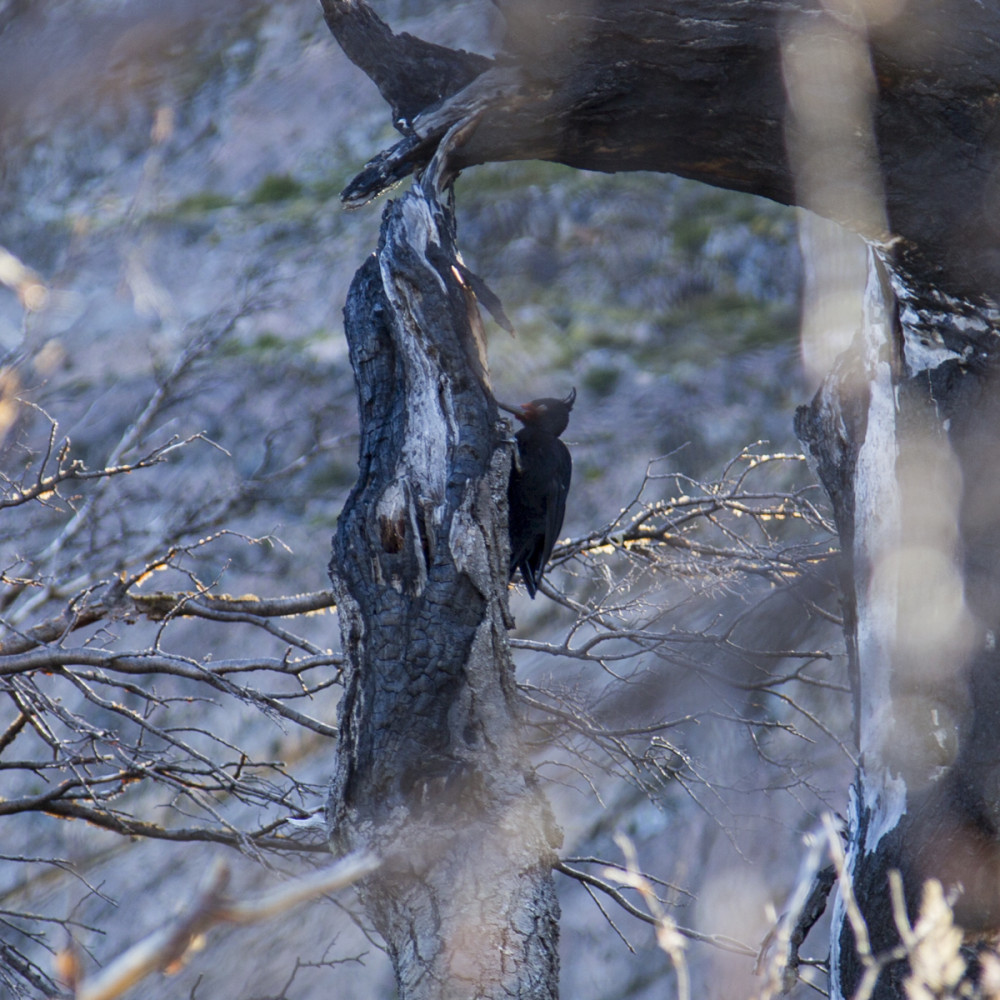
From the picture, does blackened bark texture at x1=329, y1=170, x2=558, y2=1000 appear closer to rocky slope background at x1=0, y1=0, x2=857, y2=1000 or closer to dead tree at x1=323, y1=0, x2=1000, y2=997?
dead tree at x1=323, y1=0, x2=1000, y2=997

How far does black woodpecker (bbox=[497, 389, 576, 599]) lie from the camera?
3156 mm

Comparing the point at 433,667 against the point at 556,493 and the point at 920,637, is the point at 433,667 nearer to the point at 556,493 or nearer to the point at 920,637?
the point at 920,637

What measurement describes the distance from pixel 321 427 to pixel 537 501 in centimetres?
588

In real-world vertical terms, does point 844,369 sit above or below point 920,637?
above

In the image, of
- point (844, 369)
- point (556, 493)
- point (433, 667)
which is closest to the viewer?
point (433, 667)

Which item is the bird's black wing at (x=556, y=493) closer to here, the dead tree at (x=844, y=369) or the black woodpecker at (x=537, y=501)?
the black woodpecker at (x=537, y=501)

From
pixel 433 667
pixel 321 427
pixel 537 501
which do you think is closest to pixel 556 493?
pixel 537 501

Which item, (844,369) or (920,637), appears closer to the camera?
(920,637)

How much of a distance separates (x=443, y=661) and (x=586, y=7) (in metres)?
1.54

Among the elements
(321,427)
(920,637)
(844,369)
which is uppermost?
(321,427)

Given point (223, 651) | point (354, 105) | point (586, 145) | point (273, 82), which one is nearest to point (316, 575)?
point (223, 651)

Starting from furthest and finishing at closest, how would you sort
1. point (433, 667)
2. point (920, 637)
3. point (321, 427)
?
point (321, 427)
point (920, 637)
point (433, 667)

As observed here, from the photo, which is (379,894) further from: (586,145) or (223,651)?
(223,651)

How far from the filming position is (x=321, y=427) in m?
8.78
